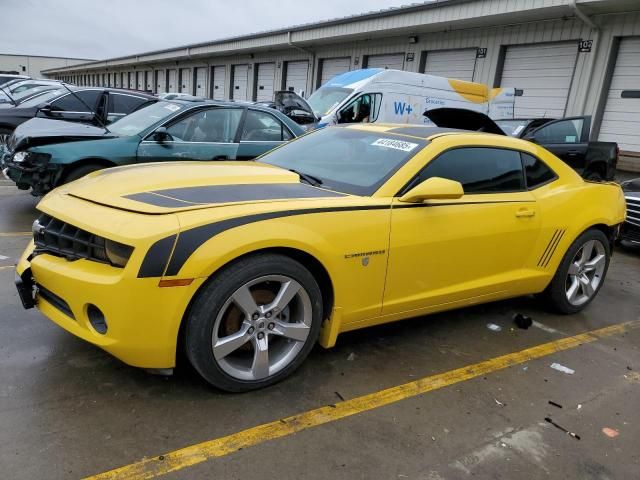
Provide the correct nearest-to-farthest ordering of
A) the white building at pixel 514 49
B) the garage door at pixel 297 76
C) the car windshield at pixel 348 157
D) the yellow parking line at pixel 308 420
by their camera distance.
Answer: the yellow parking line at pixel 308 420 → the car windshield at pixel 348 157 → the white building at pixel 514 49 → the garage door at pixel 297 76

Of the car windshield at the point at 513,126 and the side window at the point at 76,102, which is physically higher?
the car windshield at the point at 513,126

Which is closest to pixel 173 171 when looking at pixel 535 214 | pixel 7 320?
pixel 7 320

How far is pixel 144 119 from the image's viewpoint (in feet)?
22.2

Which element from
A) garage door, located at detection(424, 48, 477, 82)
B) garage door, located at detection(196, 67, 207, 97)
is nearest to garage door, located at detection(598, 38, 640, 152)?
garage door, located at detection(424, 48, 477, 82)

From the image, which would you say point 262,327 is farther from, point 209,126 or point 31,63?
point 31,63

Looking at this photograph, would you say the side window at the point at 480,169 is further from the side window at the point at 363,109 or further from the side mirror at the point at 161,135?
the side window at the point at 363,109

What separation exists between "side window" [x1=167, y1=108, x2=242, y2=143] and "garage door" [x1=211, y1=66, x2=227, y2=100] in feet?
77.0

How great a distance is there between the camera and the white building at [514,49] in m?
11.9

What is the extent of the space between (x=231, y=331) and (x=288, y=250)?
0.52 metres

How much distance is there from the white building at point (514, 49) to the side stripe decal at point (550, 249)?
30.2ft

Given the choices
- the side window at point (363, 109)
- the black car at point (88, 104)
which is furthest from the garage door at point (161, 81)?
the side window at point (363, 109)

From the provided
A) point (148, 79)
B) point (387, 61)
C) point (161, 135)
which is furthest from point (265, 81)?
point (148, 79)

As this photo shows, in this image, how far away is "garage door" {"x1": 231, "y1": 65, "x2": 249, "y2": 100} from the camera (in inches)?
1070

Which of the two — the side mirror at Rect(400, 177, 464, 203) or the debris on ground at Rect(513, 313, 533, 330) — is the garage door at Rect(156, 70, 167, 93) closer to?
the debris on ground at Rect(513, 313, 533, 330)
